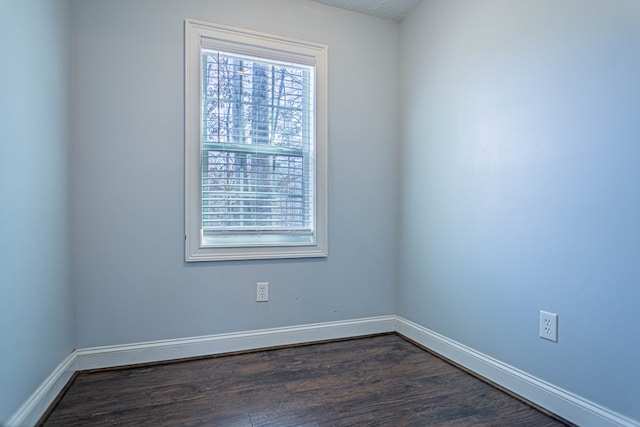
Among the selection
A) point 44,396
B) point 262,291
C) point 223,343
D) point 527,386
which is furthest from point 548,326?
point 44,396

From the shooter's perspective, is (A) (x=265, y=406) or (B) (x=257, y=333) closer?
(A) (x=265, y=406)

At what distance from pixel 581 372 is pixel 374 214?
60.2 inches

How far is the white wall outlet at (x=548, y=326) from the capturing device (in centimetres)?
161

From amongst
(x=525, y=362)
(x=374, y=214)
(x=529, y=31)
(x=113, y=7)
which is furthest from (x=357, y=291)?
(x=113, y=7)

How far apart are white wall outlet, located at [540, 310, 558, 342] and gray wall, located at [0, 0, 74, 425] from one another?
222 centimetres

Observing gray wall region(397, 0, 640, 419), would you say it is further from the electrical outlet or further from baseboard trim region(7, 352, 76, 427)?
baseboard trim region(7, 352, 76, 427)

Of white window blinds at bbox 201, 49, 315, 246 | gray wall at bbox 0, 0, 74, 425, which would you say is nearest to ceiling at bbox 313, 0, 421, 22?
white window blinds at bbox 201, 49, 315, 246

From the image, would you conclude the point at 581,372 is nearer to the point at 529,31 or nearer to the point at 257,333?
the point at 529,31

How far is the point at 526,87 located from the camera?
1.76m

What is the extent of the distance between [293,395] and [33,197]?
4.90ft

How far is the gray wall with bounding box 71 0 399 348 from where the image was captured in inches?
79.3

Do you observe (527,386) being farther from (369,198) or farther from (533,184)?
(369,198)

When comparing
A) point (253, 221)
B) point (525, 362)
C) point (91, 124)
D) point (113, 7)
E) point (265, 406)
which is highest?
point (113, 7)

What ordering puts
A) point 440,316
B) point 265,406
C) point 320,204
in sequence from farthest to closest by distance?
point 320,204 < point 440,316 < point 265,406
